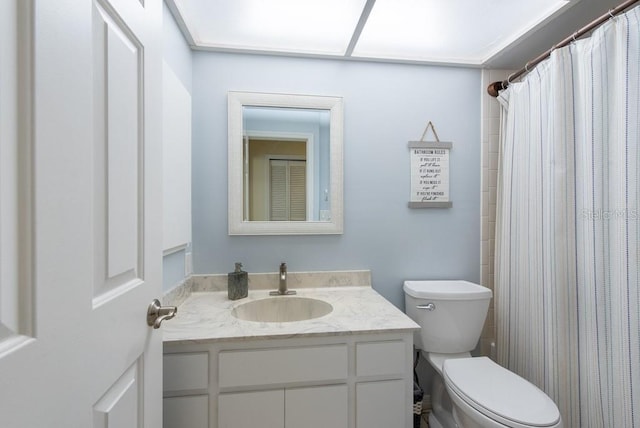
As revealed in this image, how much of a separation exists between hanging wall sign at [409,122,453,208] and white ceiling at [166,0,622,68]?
1.53 feet

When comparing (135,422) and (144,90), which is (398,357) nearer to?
(135,422)

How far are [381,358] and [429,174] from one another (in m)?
1.08

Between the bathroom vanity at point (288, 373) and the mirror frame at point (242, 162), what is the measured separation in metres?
→ 0.55

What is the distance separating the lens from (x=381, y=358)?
117cm

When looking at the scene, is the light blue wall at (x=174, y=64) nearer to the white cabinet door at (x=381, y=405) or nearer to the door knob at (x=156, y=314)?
the door knob at (x=156, y=314)

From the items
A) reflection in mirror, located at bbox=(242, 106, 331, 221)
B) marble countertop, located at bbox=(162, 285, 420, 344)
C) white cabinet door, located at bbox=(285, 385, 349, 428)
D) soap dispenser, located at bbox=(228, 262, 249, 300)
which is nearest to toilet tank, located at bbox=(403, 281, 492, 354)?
marble countertop, located at bbox=(162, 285, 420, 344)

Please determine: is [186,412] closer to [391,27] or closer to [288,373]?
[288,373]

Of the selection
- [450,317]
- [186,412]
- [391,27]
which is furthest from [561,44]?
[186,412]

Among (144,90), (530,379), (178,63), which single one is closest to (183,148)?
(178,63)

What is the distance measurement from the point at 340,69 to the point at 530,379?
6.19 feet

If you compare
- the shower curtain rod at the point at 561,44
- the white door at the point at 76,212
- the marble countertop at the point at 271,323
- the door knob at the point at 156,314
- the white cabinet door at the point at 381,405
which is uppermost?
the shower curtain rod at the point at 561,44

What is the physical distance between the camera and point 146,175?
757 millimetres

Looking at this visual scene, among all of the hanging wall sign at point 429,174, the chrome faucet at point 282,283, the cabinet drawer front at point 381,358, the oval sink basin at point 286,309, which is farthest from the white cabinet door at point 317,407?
the hanging wall sign at point 429,174

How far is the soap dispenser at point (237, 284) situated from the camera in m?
1.49
